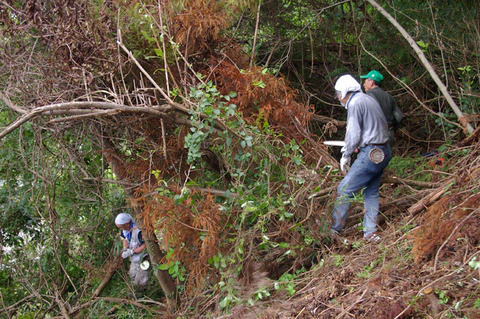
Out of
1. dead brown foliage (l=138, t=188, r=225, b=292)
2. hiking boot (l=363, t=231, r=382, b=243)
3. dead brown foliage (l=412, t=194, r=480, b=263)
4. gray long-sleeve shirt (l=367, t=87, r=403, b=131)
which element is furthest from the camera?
gray long-sleeve shirt (l=367, t=87, r=403, b=131)

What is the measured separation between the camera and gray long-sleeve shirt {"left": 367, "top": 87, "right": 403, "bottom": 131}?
17.5 ft

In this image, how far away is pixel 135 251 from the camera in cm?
557

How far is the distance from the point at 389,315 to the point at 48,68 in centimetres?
400

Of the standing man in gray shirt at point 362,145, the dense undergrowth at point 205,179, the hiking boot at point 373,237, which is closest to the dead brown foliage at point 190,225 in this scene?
the dense undergrowth at point 205,179

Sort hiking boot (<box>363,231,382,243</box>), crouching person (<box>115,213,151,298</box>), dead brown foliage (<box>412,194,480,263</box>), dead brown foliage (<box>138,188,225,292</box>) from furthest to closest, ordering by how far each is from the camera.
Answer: crouching person (<box>115,213,151,298</box>) < hiking boot (<box>363,231,382,243</box>) < dead brown foliage (<box>138,188,225,292</box>) < dead brown foliage (<box>412,194,480,263</box>)

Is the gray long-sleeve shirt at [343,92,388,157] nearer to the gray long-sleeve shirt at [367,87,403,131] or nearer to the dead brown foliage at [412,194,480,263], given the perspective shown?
the dead brown foliage at [412,194,480,263]

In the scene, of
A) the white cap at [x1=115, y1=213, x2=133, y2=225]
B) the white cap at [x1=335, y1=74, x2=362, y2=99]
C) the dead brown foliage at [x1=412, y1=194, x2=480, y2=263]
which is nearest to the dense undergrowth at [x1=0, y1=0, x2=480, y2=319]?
the dead brown foliage at [x1=412, y1=194, x2=480, y2=263]

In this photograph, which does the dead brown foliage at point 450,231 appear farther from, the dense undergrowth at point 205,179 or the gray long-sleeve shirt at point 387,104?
the gray long-sleeve shirt at point 387,104

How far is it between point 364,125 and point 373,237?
1.11 metres

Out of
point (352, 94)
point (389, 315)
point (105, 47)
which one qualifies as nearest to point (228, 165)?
point (352, 94)

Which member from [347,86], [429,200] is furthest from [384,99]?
[429,200]

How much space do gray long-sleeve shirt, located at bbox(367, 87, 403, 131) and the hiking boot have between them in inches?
77.6

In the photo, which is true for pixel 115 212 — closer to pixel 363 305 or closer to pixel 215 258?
pixel 215 258

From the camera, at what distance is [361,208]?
443 cm
